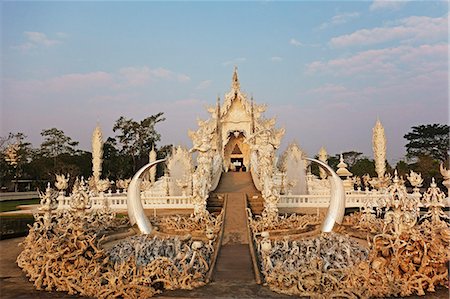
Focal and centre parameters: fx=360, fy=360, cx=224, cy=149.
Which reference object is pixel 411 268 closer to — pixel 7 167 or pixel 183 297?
pixel 183 297

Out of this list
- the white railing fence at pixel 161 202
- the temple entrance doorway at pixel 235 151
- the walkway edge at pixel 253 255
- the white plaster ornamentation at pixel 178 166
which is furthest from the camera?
the temple entrance doorway at pixel 235 151

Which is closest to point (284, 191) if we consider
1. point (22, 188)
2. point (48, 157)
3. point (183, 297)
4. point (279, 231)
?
point (279, 231)

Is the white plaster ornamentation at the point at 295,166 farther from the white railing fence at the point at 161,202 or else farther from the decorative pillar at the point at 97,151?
the decorative pillar at the point at 97,151

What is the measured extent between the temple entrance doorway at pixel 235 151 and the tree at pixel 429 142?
2337 cm

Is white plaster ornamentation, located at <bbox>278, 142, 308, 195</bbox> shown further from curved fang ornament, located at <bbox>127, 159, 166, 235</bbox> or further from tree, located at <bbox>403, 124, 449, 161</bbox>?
tree, located at <bbox>403, 124, 449, 161</bbox>

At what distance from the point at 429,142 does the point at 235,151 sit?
88.7 feet

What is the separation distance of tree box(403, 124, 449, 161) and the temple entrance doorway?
2337cm

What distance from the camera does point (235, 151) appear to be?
29.6m

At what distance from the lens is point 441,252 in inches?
219

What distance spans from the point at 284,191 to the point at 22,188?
1259 inches

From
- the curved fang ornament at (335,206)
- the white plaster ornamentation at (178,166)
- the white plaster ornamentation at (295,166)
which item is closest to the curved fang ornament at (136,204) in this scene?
the curved fang ornament at (335,206)

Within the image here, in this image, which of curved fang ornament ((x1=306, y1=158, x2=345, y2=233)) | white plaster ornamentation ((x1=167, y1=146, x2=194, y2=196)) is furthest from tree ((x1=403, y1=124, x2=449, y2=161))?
curved fang ornament ((x1=306, y1=158, x2=345, y2=233))

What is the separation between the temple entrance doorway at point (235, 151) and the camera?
2812 centimetres

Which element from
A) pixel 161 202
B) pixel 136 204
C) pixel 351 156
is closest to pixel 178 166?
pixel 161 202
